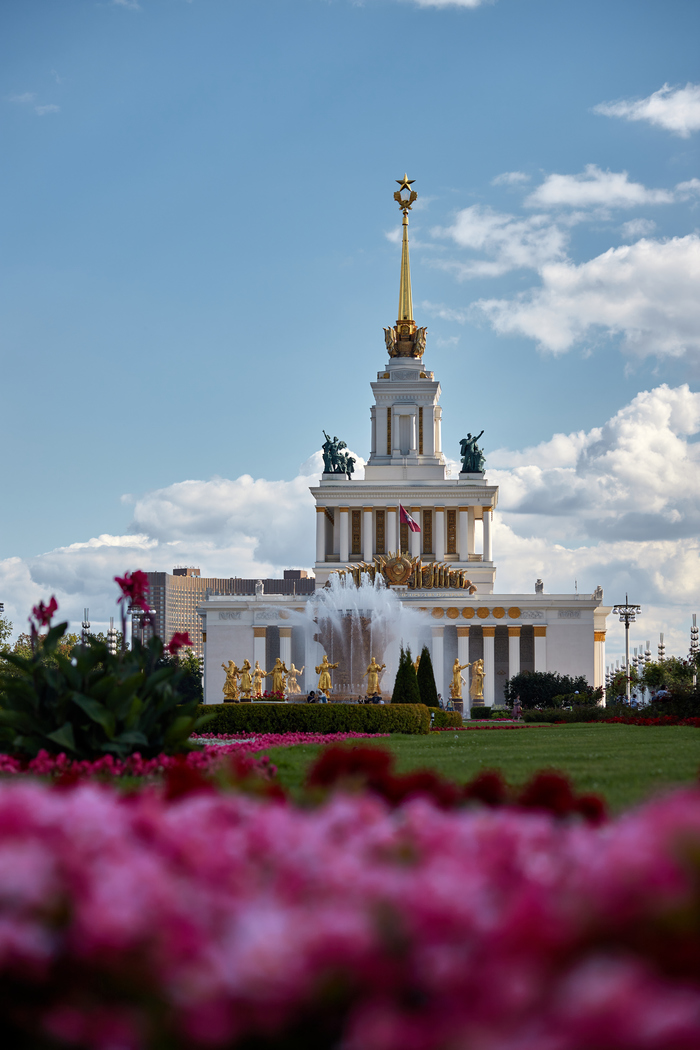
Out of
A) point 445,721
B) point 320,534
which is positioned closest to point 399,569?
point 320,534

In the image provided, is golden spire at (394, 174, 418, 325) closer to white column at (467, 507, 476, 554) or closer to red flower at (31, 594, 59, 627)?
white column at (467, 507, 476, 554)

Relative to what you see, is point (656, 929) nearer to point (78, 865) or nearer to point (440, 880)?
point (440, 880)

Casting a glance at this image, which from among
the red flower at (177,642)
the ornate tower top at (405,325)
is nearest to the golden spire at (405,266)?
the ornate tower top at (405,325)

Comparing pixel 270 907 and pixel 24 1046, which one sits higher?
pixel 270 907

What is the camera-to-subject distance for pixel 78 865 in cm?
328

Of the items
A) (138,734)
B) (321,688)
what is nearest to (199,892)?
(138,734)

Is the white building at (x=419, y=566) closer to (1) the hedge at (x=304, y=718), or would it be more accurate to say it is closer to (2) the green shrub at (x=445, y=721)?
(2) the green shrub at (x=445, y=721)

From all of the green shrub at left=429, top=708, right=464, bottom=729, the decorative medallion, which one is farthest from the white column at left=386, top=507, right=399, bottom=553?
the green shrub at left=429, top=708, right=464, bottom=729

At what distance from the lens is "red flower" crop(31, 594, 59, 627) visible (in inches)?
504

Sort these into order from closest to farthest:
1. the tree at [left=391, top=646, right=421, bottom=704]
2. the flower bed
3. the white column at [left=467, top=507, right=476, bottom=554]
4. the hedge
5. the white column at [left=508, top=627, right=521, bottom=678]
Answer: the flower bed < the hedge < the tree at [left=391, top=646, right=421, bottom=704] < the white column at [left=508, top=627, right=521, bottom=678] < the white column at [left=467, top=507, right=476, bottom=554]

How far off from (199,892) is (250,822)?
879 mm

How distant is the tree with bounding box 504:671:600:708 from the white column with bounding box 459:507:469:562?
15.5m

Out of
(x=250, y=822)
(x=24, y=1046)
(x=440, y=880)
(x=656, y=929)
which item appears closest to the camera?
(x=656, y=929)

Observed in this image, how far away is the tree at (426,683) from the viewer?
41.5 metres
